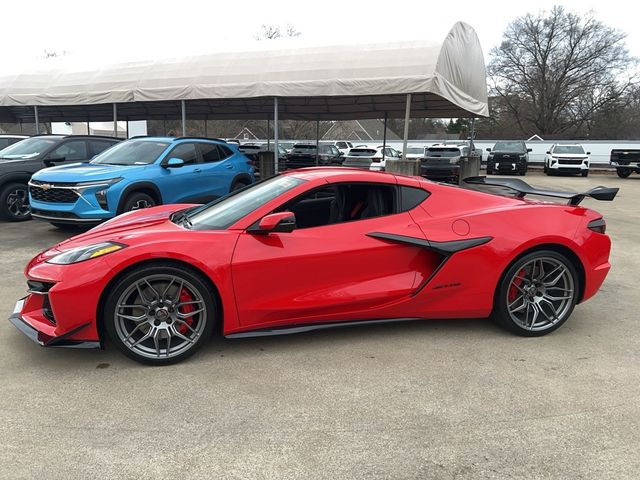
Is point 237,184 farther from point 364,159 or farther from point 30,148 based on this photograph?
point 364,159

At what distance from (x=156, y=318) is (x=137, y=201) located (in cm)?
502

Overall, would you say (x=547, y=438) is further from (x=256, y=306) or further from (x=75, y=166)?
(x=75, y=166)

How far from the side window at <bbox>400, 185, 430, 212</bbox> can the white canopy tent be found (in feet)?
27.5

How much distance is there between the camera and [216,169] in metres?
9.50

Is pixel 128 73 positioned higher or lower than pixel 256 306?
higher

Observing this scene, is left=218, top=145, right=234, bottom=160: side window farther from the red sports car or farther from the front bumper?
the front bumper

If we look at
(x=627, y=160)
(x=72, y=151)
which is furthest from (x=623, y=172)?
(x=72, y=151)

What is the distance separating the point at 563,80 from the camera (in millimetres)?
48969

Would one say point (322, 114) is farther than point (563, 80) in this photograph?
No

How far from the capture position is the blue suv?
736 cm

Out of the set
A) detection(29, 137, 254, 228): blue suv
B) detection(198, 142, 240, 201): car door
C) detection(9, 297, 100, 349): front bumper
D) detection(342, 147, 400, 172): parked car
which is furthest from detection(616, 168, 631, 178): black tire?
detection(9, 297, 100, 349): front bumper

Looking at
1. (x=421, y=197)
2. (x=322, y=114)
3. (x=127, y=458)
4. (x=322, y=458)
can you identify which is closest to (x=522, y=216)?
(x=421, y=197)

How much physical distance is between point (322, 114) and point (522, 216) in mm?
16897

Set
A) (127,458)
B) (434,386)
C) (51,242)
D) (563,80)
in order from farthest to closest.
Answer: (563,80) → (51,242) → (434,386) → (127,458)
